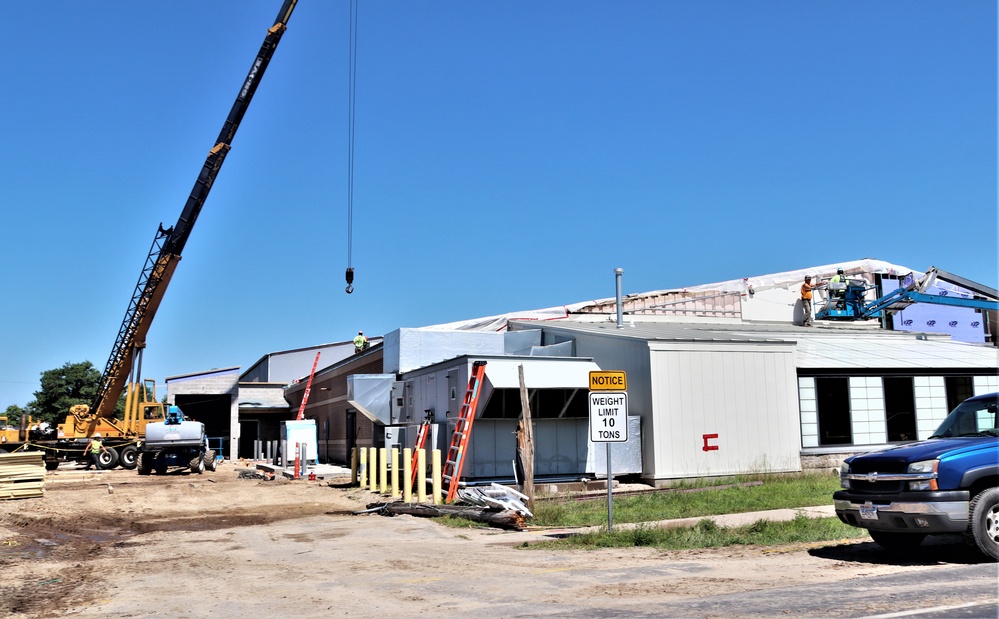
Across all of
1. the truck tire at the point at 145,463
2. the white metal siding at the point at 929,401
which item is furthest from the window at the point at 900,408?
the truck tire at the point at 145,463

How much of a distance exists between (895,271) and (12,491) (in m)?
38.3

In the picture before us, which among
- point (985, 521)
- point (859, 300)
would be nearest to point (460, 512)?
point (985, 521)

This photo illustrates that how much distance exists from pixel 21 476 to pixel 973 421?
23.2 meters

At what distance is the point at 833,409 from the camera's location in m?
22.5

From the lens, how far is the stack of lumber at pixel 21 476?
76.4ft

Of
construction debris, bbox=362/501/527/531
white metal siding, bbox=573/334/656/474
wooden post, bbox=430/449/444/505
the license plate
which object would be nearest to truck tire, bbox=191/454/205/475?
construction debris, bbox=362/501/527/531

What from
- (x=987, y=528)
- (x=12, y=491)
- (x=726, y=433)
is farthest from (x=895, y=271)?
(x=12, y=491)

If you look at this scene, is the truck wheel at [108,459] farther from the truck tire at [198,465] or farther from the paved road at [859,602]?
the paved road at [859,602]

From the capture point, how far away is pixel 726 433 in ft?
68.3

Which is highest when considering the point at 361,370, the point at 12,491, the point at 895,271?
the point at 895,271

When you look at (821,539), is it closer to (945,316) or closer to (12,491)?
A: (12,491)

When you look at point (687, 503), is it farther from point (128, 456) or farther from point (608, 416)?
point (128, 456)

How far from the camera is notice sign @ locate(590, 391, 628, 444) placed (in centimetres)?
1289

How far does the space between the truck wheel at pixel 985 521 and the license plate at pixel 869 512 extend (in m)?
0.97
